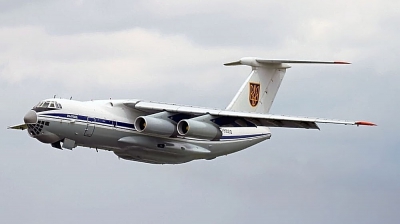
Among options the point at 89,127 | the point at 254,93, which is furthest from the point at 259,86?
the point at 89,127

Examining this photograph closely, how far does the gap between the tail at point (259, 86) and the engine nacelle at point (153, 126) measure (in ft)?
8.83

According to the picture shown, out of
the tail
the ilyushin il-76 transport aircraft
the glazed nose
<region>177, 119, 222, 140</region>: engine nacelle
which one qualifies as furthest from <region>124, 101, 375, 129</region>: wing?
the glazed nose

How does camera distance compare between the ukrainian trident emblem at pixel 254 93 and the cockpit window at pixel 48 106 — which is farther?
the ukrainian trident emblem at pixel 254 93

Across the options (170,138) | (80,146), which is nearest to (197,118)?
(170,138)

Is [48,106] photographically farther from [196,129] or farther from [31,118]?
[196,129]

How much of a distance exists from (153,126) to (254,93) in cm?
396

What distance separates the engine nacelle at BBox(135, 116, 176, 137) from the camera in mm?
26047

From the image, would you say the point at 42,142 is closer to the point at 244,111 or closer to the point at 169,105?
the point at 169,105

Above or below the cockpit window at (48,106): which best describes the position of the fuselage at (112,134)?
below

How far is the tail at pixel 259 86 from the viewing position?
28945 millimetres

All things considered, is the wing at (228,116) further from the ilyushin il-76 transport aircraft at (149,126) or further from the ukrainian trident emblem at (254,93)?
the ukrainian trident emblem at (254,93)

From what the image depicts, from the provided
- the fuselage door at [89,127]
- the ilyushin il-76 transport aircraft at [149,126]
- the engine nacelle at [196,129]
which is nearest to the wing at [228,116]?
the ilyushin il-76 transport aircraft at [149,126]

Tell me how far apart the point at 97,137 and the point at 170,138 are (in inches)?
69.9

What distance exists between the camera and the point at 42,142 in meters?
26.1
